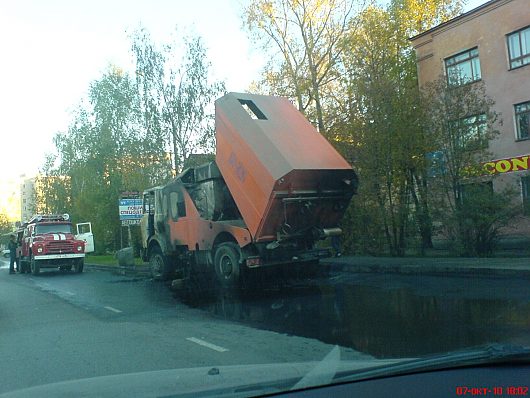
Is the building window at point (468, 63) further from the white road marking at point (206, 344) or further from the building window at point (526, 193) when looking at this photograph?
the white road marking at point (206, 344)

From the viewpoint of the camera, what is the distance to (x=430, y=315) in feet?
28.7

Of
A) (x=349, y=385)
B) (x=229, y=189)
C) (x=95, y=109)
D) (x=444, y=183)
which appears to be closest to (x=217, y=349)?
(x=349, y=385)

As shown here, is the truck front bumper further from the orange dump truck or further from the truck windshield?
the orange dump truck

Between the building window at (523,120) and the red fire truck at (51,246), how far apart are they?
1951 centimetres

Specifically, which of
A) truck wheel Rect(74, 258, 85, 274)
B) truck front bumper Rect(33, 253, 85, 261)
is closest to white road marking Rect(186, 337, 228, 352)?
truck front bumper Rect(33, 253, 85, 261)

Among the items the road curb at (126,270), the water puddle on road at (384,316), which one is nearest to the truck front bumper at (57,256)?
the road curb at (126,270)

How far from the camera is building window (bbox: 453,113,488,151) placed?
16844mm

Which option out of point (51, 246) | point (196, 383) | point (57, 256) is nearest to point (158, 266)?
point (57, 256)

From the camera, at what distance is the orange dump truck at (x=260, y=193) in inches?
496

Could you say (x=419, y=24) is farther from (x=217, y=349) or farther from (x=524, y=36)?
(x=217, y=349)

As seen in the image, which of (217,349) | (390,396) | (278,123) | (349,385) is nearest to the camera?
(390,396)

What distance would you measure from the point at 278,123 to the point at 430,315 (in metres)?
6.45

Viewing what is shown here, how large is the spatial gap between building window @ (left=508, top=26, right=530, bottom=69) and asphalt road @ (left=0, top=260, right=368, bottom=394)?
60.4 feet

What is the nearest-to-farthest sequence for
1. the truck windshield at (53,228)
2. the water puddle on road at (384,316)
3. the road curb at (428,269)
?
the water puddle on road at (384,316), the road curb at (428,269), the truck windshield at (53,228)
